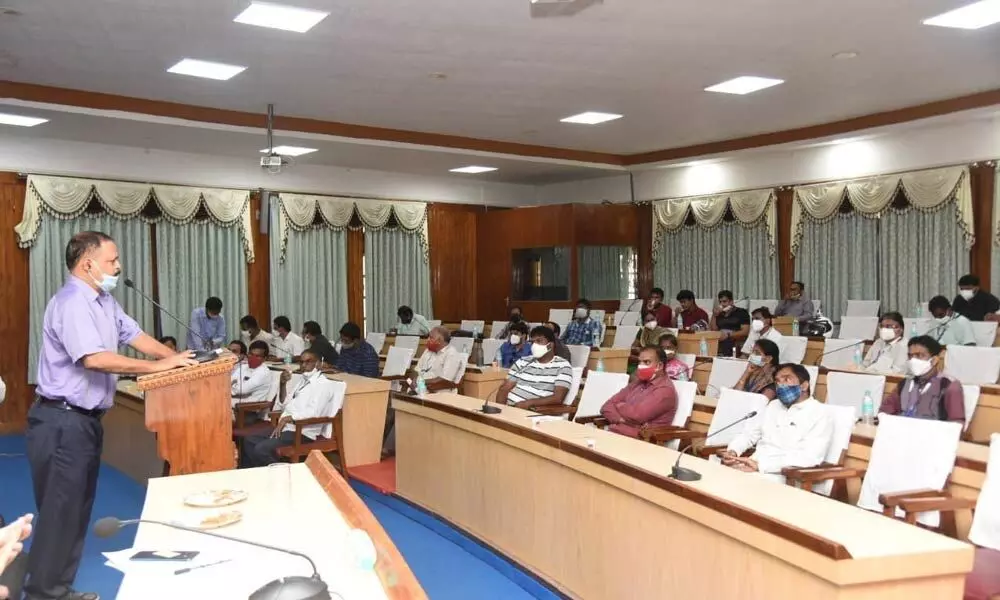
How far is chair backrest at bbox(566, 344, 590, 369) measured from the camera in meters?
7.63

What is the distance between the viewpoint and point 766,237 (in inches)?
421

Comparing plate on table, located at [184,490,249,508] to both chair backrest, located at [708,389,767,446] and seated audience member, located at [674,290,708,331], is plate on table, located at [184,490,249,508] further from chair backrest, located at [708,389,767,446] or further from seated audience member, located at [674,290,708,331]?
seated audience member, located at [674,290,708,331]

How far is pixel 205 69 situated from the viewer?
6.64 meters

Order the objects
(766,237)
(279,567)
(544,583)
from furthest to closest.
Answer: (766,237)
(544,583)
(279,567)

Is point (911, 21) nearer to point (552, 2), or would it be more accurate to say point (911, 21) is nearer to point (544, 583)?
point (552, 2)

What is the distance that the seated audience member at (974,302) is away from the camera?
→ 7914 millimetres

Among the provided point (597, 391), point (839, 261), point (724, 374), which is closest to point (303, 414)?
point (597, 391)

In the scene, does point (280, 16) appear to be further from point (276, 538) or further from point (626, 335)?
point (626, 335)

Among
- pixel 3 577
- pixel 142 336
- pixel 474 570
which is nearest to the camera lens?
pixel 3 577

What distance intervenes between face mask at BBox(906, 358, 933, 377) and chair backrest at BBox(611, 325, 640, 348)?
14.5 feet

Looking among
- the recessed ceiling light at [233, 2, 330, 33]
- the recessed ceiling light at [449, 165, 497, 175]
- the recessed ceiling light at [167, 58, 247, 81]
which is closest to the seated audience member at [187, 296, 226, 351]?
the recessed ceiling light at [167, 58, 247, 81]

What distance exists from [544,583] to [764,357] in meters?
2.66

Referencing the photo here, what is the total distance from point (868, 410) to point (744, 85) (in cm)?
357

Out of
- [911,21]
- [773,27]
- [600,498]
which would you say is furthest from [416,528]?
[911,21]
